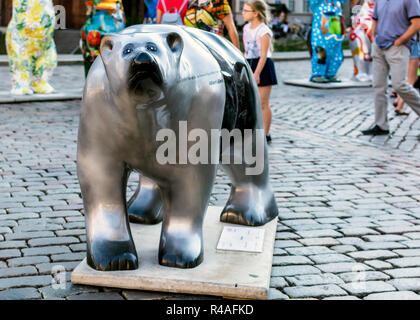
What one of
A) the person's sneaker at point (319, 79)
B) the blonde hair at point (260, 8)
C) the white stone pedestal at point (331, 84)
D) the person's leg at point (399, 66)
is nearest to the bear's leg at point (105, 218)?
the blonde hair at point (260, 8)

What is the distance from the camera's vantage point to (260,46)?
7285 mm

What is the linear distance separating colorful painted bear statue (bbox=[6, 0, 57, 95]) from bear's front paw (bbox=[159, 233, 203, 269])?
7767 mm

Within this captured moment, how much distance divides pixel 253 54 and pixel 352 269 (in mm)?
4220

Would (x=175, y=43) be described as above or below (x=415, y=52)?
above

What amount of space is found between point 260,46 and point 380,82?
1782mm

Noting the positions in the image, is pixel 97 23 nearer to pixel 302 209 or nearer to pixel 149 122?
pixel 302 209

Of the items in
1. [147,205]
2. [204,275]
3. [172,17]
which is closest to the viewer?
[204,275]

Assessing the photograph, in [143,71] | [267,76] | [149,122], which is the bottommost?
[267,76]

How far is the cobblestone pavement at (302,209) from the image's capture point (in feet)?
11.2

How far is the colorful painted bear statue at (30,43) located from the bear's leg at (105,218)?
7644 mm

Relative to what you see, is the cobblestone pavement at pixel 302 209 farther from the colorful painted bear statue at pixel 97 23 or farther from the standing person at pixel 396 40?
the colorful painted bear statue at pixel 97 23

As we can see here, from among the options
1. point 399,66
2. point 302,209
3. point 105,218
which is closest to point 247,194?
point 302,209
